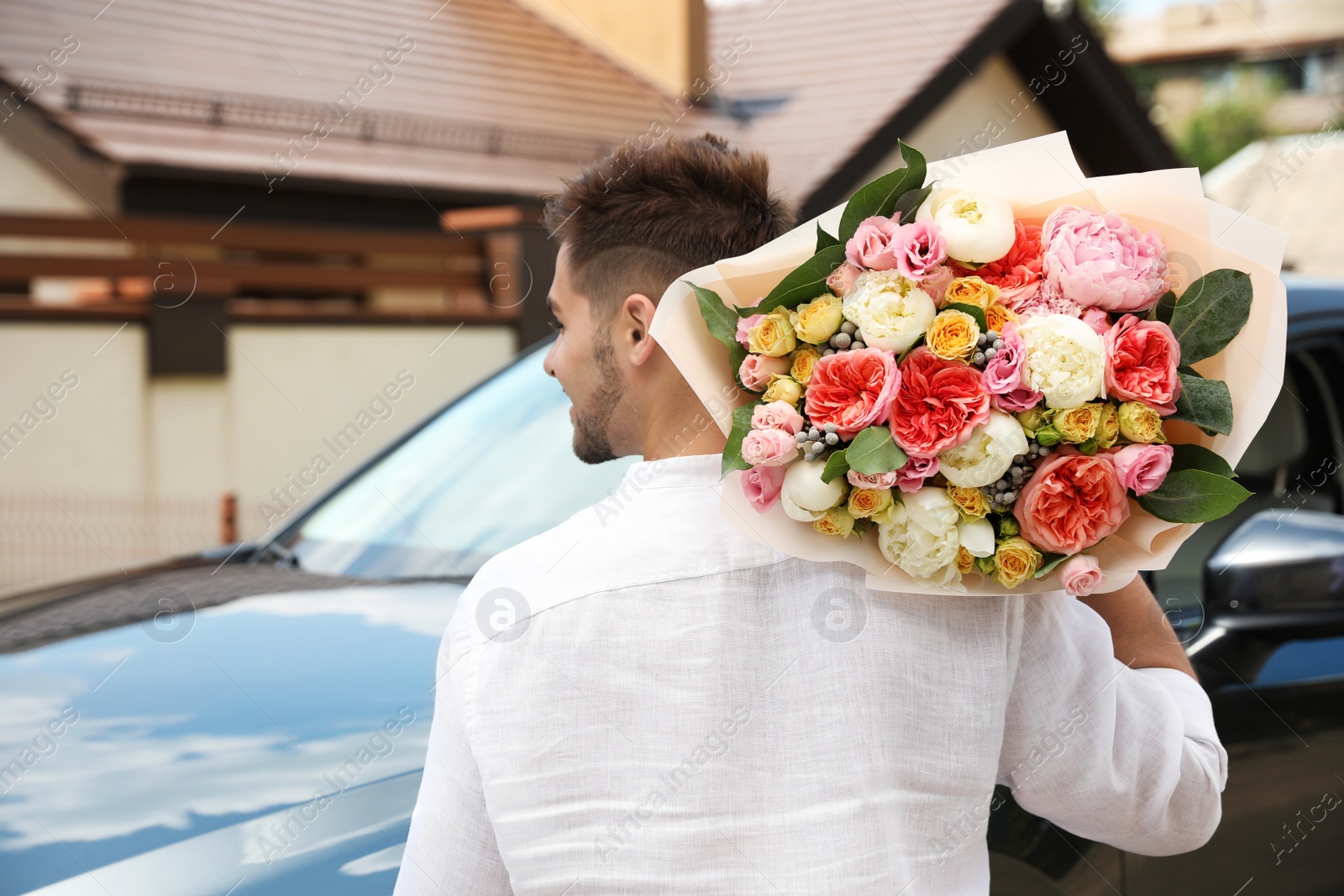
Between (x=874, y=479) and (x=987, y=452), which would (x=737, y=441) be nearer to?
(x=874, y=479)

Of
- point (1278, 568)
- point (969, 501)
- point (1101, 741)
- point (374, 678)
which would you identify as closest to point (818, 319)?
point (969, 501)

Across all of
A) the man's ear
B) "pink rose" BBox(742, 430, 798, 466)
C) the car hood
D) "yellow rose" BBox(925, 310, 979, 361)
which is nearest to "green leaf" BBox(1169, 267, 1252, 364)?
"yellow rose" BBox(925, 310, 979, 361)

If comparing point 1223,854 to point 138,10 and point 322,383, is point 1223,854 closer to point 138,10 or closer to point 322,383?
point 322,383

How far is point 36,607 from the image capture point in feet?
9.22

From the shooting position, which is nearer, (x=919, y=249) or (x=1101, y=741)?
(x=919, y=249)

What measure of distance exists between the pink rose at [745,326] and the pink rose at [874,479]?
0.63ft

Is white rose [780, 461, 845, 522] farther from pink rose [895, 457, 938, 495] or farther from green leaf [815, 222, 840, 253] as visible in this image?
green leaf [815, 222, 840, 253]

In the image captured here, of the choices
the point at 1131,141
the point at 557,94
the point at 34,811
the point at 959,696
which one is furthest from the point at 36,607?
the point at 1131,141

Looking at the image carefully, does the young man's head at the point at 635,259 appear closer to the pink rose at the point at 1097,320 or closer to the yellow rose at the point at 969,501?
the yellow rose at the point at 969,501

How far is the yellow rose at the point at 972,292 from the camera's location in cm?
140

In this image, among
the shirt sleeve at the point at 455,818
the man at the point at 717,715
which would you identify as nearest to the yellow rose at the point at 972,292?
the man at the point at 717,715

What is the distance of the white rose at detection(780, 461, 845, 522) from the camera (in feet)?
4.52

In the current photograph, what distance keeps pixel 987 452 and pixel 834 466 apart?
163 millimetres

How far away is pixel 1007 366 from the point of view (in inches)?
53.0
